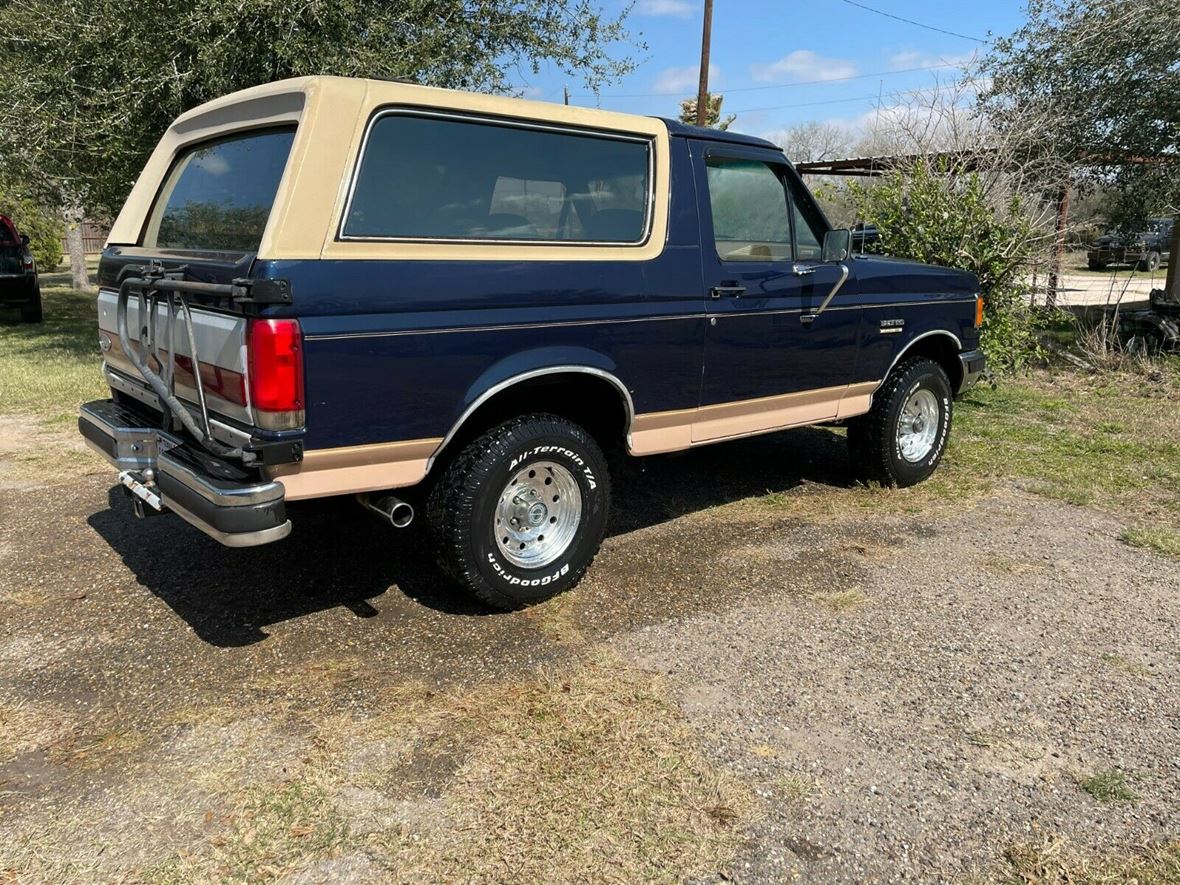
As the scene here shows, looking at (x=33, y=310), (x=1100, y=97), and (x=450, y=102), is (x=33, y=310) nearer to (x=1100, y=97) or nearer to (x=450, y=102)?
(x=450, y=102)

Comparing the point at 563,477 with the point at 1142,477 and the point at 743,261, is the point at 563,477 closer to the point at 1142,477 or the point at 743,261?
the point at 743,261

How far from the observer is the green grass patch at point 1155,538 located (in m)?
4.74

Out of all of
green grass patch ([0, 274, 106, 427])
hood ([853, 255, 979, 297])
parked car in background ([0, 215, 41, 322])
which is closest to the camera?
hood ([853, 255, 979, 297])

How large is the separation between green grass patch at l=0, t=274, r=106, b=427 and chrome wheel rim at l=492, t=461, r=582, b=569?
5.07 m

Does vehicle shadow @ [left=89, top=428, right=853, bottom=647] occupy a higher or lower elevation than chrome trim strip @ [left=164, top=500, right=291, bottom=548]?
lower

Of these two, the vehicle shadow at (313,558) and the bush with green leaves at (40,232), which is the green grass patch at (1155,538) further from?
the bush with green leaves at (40,232)

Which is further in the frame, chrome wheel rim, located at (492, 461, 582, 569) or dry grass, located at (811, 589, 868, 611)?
dry grass, located at (811, 589, 868, 611)

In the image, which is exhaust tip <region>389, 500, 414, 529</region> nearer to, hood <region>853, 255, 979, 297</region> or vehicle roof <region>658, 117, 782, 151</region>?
vehicle roof <region>658, 117, 782, 151</region>

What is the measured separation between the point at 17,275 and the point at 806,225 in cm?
1283

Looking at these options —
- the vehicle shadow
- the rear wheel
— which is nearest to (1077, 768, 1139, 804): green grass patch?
the vehicle shadow

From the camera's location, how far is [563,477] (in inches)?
155

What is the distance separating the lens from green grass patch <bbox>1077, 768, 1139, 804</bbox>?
2.73 meters

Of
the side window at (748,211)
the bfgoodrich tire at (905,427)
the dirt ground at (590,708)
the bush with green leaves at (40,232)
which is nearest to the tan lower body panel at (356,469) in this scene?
the dirt ground at (590,708)

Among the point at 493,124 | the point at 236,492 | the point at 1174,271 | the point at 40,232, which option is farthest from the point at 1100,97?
the point at 40,232
